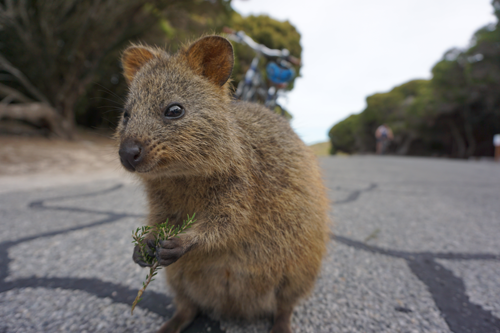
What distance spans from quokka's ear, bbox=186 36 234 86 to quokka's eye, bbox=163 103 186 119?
0.88 feet

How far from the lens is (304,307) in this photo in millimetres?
1447

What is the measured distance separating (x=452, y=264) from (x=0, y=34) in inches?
403

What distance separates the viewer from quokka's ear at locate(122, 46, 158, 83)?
5.03 ft

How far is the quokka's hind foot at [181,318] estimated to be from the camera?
4.12 feet

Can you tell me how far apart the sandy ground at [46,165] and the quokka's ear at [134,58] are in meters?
2.27

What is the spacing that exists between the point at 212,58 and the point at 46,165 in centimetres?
541

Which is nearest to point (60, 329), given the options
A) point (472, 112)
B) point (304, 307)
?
point (304, 307)

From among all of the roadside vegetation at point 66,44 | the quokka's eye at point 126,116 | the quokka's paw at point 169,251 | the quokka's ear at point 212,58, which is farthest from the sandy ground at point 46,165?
the quokka's paw at point 169,251

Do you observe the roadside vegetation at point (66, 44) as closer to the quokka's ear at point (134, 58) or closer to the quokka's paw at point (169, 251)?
the quokka's ear at point (134, 58)

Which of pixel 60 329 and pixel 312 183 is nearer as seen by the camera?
pixel 60 329

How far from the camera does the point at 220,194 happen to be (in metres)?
1.23

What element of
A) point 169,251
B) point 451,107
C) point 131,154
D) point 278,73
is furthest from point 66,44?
point 451,107

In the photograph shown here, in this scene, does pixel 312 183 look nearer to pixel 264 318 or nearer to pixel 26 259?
pixel 264 318

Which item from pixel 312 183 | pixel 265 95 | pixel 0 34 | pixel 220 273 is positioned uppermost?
pixel 0 34
